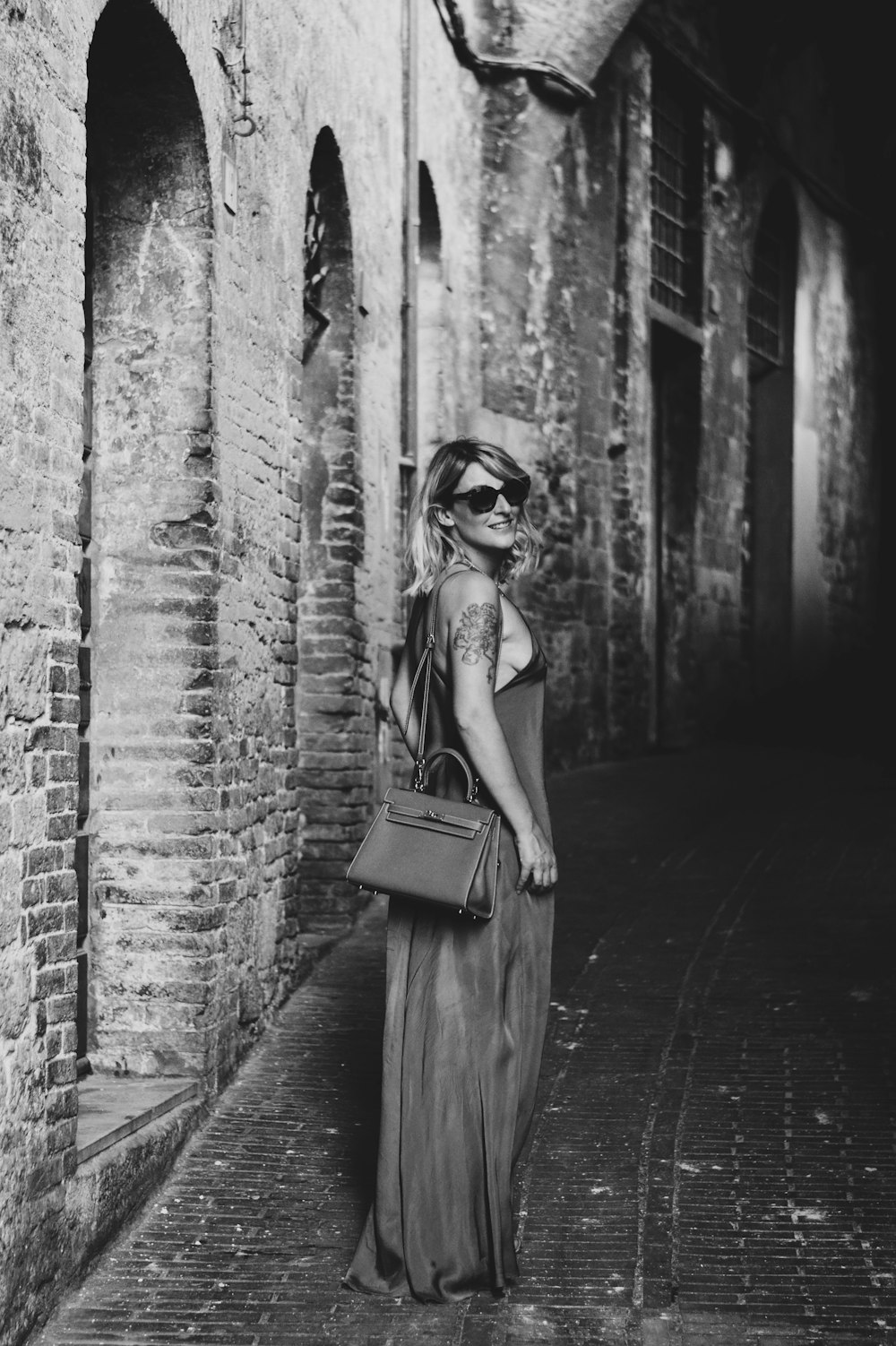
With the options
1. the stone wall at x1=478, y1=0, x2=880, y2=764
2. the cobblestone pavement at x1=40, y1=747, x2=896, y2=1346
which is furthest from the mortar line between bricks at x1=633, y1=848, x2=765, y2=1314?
the stone wall at x1=478, y1=0, x2=880, y2=764

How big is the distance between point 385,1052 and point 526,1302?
2.28 ft

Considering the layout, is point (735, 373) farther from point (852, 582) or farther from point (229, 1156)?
point (229, 1156)

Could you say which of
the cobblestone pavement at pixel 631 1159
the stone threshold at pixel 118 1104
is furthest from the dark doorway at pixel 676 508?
the stone threshold at pixel 118 1104

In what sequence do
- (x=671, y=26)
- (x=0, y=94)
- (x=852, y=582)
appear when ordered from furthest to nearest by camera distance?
(x=852, y=582) → (x=671, y=26) → (x=0, y=94)

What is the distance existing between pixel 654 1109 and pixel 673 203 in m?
11.5

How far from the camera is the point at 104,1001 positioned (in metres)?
5.09

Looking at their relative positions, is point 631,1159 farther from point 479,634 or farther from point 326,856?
point 326,856

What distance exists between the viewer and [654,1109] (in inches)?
205

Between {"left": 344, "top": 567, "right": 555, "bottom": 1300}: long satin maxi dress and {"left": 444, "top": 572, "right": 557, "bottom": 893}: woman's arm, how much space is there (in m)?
0.08

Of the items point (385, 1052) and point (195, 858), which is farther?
point (195, 858)

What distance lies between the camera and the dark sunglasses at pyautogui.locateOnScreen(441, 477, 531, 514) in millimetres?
3926

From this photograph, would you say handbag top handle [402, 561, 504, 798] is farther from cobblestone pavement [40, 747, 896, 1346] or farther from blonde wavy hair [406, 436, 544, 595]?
cobblestone pavement [40, 747, 896, 1346]

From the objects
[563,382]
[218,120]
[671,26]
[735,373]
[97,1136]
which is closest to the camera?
[97,1136]

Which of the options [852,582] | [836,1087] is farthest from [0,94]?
[852,582]
